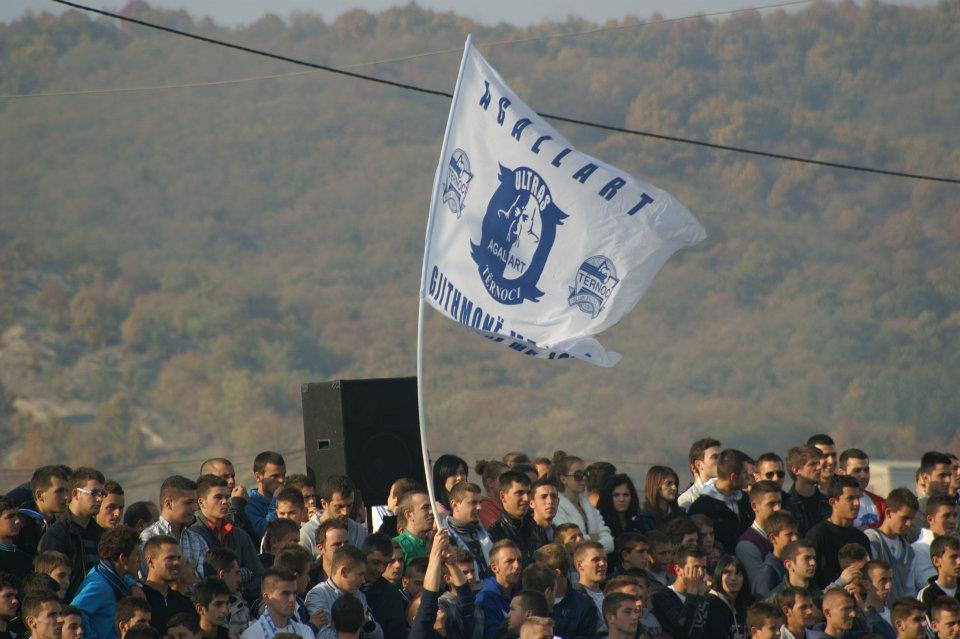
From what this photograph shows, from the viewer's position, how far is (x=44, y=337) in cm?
4381

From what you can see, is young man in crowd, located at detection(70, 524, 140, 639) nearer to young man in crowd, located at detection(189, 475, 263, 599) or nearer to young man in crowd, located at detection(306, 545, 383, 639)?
young man in crowd, located at detection(189, 475, 263, 599)

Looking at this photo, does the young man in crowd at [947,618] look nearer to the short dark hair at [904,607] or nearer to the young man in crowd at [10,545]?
the short dark hair at [904,607]

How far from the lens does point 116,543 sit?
264 inches

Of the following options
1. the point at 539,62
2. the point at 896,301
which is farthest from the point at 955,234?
the point at 539,62

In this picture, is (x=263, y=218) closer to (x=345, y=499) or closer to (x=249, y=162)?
(x=249, y=162)

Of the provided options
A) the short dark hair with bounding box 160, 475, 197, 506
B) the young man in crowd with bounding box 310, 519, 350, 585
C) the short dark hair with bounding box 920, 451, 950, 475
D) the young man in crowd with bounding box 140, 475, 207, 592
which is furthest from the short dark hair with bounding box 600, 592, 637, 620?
the short dark hair with bounding box 920, 451, 950, 475

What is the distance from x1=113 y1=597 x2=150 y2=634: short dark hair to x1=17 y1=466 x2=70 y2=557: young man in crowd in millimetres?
1370

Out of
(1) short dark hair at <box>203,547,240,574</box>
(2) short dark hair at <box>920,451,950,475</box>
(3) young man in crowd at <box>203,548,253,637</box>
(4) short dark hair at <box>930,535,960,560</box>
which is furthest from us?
(2) short dark hair at <box>920,451,950,475</box>

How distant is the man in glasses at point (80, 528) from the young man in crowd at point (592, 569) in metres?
2.55

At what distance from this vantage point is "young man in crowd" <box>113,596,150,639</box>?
6199 mm

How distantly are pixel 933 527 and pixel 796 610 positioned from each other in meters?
2.00

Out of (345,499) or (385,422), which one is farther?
(385,422)

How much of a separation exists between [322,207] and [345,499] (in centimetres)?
4198

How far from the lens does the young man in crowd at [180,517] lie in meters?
7.38
